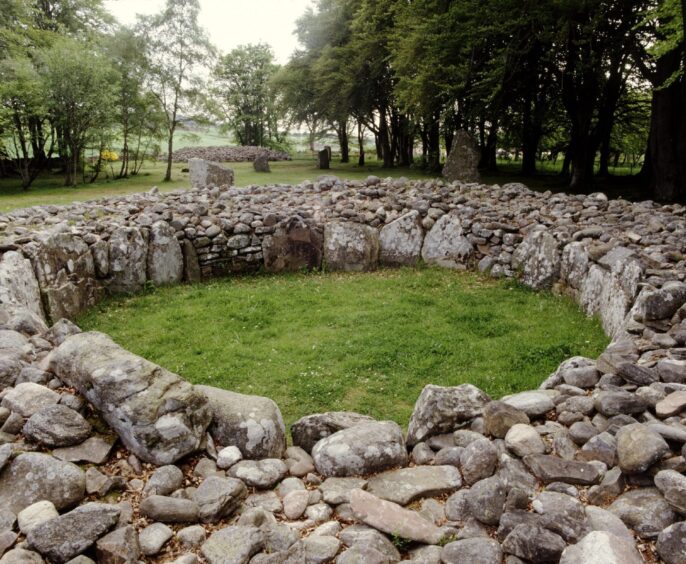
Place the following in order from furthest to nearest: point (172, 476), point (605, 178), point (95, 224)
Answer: point (605, 178) < point (95, 224) < point (172, 476)

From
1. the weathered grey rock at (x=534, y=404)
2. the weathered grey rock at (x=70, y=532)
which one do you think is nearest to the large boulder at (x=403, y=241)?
the weathered grey rock at (x=534, y=404)

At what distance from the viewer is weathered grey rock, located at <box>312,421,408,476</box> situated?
13.8 ft

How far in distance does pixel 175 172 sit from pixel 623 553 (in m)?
37.4

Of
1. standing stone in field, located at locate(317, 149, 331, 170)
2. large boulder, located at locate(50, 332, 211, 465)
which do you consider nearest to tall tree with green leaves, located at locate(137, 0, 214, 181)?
standing stone in field, located at locate(317, 149, 331, 170)

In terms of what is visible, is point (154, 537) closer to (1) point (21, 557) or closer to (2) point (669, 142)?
(1) point (21, 557)

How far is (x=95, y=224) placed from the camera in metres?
11.0

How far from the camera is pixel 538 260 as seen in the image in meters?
10.8

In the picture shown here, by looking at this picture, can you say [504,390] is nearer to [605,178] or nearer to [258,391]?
[258,391]

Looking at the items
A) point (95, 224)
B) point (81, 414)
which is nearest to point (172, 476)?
point (81, 414)

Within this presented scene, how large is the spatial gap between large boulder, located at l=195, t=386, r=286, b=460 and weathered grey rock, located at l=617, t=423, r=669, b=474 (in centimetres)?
273

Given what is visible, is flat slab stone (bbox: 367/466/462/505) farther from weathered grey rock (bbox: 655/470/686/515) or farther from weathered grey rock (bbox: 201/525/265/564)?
weathered grey rock (bbox: 655/470/686/515)

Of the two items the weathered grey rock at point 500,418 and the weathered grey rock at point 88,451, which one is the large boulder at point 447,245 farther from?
the weathered grey rock at point 88,451

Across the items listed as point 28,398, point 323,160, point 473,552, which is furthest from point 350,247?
point 323,160

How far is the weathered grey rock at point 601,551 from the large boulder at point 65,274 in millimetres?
8787
